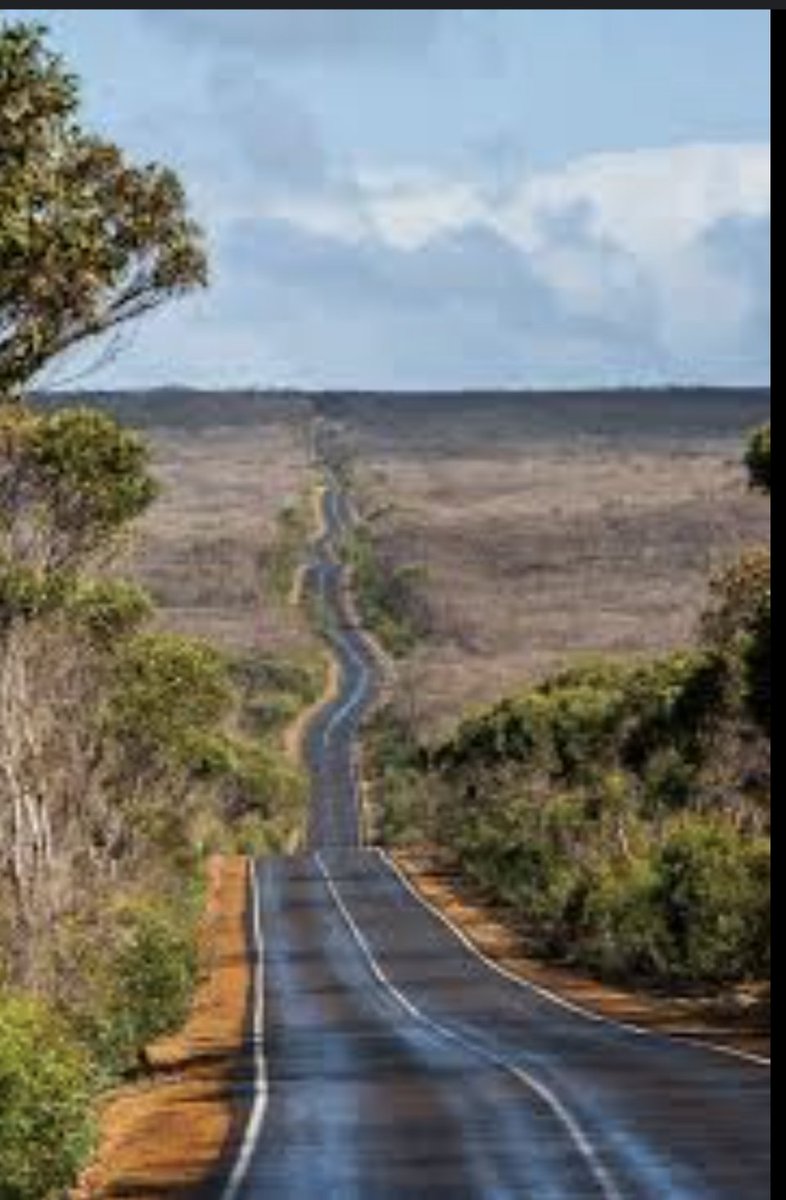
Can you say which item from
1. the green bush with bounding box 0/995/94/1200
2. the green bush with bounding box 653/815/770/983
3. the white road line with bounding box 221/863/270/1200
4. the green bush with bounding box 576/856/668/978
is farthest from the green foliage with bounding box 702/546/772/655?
the green bush with bounding box 0/995/94/1200

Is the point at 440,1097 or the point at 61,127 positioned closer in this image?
the point at 61,127

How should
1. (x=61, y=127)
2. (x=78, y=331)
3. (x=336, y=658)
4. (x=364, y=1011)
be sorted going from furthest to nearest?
1. (x=336, y=658)
2. (x=364, y=1011)
3. (x=78, y=331)
4. (x=61, y=127)

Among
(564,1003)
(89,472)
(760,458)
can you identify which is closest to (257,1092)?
(89,472)

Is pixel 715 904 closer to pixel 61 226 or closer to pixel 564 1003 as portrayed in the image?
pixel 564 1003

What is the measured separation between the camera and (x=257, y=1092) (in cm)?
4038

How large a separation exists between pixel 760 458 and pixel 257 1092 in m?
13.7

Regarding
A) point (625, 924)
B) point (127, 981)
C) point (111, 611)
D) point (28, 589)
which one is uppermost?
point (28, 589)

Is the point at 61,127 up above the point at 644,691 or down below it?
above

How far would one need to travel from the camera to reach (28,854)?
127ft

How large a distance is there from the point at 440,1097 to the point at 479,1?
87.0ft

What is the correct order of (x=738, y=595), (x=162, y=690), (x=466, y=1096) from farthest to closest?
(x=738, y=595) < (x=162, y=690) < (x=466, y=1096)

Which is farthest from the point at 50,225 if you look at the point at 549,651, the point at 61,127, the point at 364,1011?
the point at 549,651

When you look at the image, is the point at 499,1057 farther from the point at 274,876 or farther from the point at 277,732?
the point at 277,732

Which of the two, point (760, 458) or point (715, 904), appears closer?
point (760, 458)
